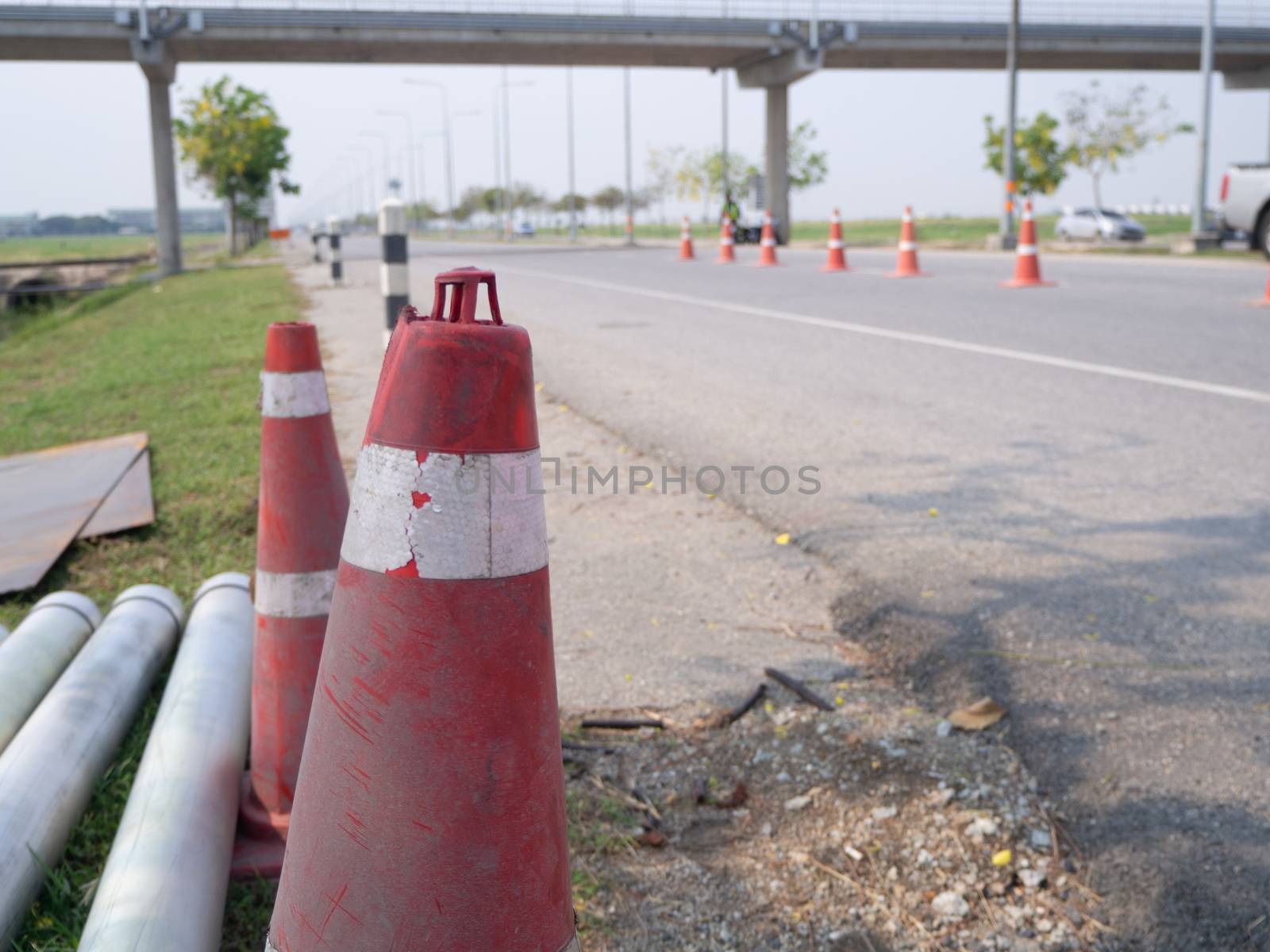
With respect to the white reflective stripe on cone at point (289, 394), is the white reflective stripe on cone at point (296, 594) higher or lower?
lower

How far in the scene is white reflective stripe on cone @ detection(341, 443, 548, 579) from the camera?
4.84 feet

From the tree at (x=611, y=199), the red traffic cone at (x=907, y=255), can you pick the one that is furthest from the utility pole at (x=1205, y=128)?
the tree at (x=611, y=199)

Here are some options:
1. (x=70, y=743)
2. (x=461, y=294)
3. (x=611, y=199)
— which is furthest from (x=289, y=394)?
(x=611, y=199)

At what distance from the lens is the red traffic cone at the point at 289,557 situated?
8.19 ft

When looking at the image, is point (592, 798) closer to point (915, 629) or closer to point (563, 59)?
point (915, 629)

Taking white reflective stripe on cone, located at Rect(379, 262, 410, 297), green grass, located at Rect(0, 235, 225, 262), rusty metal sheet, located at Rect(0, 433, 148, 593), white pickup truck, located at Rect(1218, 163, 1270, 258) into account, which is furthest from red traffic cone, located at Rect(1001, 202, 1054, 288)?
green grass, located at Rect(0, 235, 225, 262)

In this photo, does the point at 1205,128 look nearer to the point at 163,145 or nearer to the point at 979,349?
the point at 979,349

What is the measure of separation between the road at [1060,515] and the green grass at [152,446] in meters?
1.77

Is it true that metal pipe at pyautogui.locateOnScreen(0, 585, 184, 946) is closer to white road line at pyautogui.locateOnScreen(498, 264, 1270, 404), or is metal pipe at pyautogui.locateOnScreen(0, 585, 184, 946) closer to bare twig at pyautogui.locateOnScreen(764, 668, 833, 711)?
bare twig at pyautogui.locateOnScreen(764, 668, 833, 711)

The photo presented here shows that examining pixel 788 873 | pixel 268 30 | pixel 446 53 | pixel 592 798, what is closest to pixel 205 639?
pixel 592 798

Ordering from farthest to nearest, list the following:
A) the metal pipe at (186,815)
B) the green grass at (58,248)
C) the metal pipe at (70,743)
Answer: the green grass at (58,248) < the metal pipe at (70,743) < the metal pipe at (186,815)

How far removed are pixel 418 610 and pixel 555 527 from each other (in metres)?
3.06

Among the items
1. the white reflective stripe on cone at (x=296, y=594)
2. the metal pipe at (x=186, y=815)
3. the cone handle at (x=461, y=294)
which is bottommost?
the metal pipe at (x=186, y=815)

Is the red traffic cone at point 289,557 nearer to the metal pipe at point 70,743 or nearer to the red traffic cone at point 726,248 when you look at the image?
the metal pipe at point 70,743
